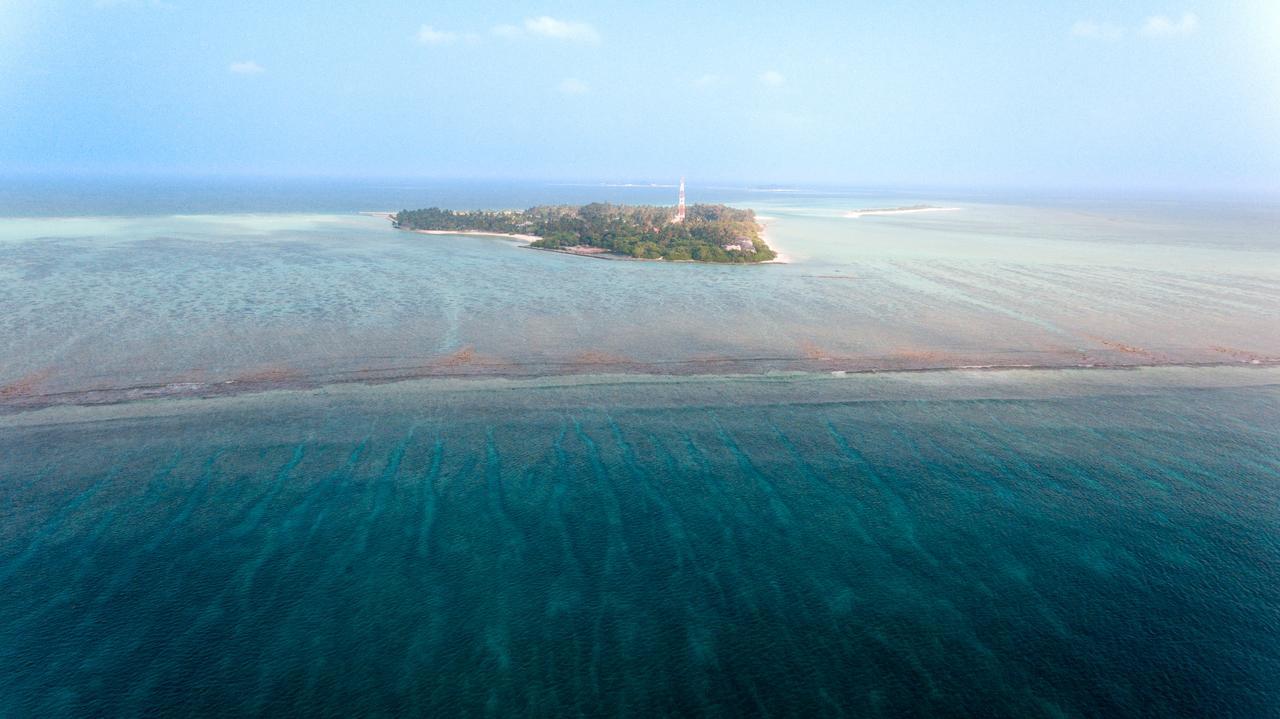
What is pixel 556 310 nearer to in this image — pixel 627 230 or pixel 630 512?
pixel 630 512

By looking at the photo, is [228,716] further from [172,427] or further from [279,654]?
[172,427]

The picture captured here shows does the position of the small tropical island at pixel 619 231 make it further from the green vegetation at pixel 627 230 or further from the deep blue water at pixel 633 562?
the deep blue water at pixel 633 562

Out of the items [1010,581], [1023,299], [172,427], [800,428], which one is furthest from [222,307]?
[1023,299]

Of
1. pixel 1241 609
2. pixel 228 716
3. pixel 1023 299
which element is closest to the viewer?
pixel 228 716

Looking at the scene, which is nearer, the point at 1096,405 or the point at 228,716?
the point at 228,716

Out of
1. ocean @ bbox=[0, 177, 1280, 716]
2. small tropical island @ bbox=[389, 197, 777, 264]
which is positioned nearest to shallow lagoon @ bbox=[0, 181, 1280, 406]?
ocean @ bbox=[0, 177, 1280, 716]

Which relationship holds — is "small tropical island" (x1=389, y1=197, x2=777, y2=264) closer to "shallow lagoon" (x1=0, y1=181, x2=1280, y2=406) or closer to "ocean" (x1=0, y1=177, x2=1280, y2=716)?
"shallow lagoon" (x1=0, y1=181, x2=1280, y2=406)

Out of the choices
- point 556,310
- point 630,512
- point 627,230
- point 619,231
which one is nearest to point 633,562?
point 630,512
